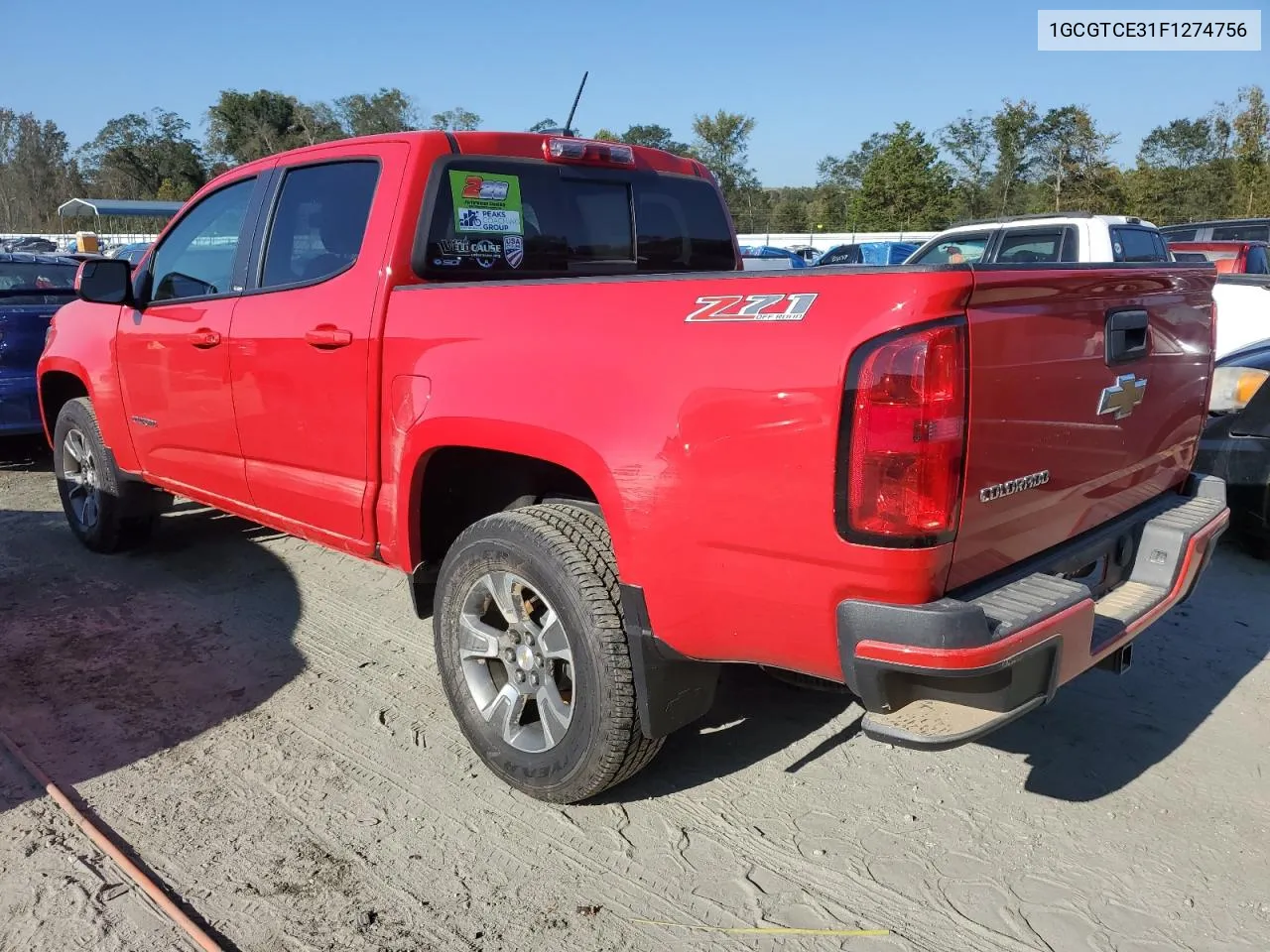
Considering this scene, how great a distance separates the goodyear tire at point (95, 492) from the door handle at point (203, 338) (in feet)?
4.51

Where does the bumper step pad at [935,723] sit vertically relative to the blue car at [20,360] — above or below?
below

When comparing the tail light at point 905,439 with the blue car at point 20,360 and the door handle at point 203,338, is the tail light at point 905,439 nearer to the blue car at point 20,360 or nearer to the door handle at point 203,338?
the door handle at point 203,338

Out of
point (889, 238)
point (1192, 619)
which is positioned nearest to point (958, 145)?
point (889, 238)

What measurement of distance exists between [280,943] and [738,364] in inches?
70.6

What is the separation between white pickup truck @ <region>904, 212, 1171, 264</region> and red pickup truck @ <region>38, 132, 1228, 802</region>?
18.1 feet

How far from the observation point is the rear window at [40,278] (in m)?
7.81

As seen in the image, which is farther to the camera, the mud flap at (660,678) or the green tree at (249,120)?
the green tree at (249,120)

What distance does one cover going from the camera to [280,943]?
2346mm

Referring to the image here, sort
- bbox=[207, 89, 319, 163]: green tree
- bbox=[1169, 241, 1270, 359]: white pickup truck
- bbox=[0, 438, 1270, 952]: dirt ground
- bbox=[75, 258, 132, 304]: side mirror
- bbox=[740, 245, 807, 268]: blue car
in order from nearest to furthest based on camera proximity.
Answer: bbox=[0, 438, 1270, 952]: dirt ground
bbox=[75, 258, 132, 304]: side mirror
bbox=[1169, 241, 1270, 359]: white pickup truck
bbox=[740, 245, 807, 268]: blue car
bbox=[207, 89, 319, 163]: green tree

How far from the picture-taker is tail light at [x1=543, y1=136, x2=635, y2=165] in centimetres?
361

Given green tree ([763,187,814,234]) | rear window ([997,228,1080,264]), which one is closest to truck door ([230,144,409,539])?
rear window ([997,228,1080,264])

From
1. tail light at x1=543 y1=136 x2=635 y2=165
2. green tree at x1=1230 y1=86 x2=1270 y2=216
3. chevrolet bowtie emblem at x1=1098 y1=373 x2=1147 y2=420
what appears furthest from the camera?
green tree at x1=1230 y1=86 x2=1270 y2=216

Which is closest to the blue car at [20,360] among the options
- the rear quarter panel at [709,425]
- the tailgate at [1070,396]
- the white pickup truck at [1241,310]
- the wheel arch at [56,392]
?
the wheel arch at [56,392]

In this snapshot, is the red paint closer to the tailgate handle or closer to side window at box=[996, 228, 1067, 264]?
the tailgate handle
